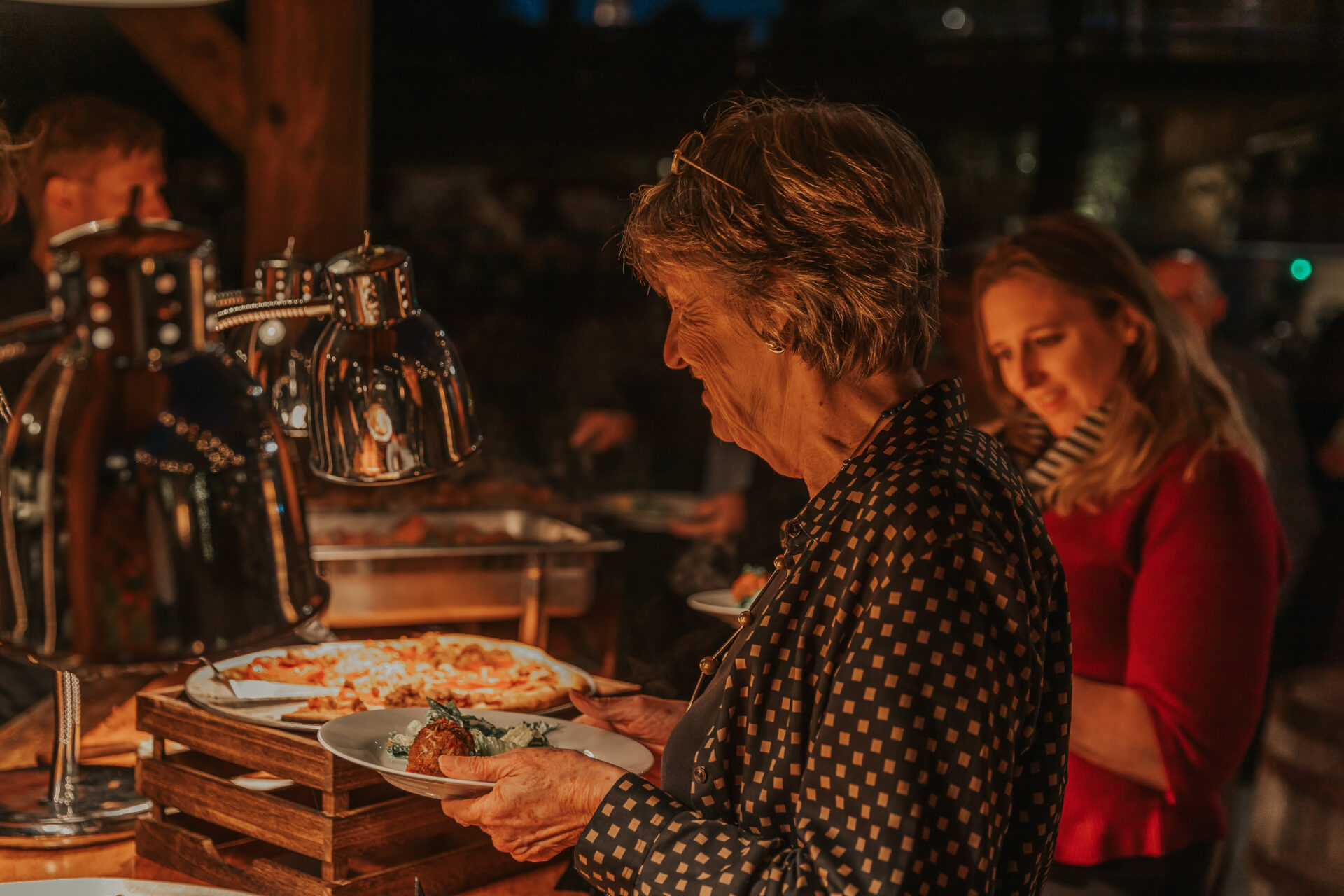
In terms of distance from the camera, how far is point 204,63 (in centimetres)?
332

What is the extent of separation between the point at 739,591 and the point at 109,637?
1869 mm

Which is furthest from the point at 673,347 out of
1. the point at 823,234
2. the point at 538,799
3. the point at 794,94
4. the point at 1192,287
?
the point at 794,94

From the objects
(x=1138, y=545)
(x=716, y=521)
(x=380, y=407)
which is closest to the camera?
(x=380, y=407)

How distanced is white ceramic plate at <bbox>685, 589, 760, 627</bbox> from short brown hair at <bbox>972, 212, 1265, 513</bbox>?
0.63 meters

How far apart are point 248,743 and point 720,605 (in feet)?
3.75

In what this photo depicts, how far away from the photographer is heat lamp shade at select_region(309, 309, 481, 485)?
1205 millimetres

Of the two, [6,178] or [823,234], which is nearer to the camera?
[823,234]

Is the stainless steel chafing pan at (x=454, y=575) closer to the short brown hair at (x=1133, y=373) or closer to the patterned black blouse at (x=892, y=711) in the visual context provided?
the short brown hair at (x=1133, y=373)

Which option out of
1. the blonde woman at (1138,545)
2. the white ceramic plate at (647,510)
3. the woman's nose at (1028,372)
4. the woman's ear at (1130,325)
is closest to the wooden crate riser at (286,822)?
the blonde woman at (1138,545)

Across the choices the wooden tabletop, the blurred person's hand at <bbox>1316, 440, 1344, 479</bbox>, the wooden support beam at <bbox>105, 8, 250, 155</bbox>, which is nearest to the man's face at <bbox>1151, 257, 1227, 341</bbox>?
the blurred person's hand at <bbox>1316, 440, 1344, 479</bbox>

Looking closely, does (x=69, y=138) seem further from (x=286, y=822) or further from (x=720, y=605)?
(x=720, y=605)

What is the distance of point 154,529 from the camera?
601 mm

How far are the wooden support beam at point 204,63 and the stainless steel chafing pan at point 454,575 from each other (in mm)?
1194

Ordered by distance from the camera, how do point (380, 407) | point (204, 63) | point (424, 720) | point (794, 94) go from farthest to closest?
point (794, 94) → point (204, 63) → point (424, 720) → point (380, 407)
